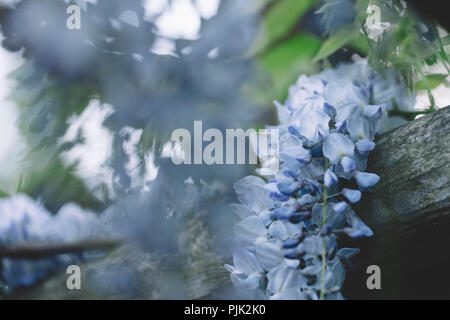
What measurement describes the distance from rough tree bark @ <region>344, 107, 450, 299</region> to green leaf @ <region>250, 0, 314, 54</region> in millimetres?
280

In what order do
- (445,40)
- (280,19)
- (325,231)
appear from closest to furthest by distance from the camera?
(325,231) < (445,40) < (280,19)

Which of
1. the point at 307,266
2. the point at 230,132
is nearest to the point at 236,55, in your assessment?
the point at 230,132

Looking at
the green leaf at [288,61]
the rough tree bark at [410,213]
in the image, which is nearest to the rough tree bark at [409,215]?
the rough tree bark at [410,213]

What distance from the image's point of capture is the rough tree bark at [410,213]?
1.22ft

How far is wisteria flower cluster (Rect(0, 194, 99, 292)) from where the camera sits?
526mm

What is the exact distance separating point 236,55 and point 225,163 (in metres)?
0.17

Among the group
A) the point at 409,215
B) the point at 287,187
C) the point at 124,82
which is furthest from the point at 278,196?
the point at 124,82

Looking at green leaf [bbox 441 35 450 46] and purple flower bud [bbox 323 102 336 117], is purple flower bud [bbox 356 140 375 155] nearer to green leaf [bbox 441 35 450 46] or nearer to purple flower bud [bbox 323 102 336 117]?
purple flower bud [bbox 323 102 336 117]

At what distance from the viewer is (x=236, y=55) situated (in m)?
0.57

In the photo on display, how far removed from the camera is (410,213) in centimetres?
38

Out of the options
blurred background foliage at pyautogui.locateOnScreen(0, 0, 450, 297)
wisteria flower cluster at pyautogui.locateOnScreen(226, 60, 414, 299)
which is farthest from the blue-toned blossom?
blurred background foliage at pyautogui.locateOnScreen(0, 0, 450, 297)

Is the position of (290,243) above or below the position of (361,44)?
below

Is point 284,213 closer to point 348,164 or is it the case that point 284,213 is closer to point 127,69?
point 348,164

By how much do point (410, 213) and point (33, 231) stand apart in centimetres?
49
